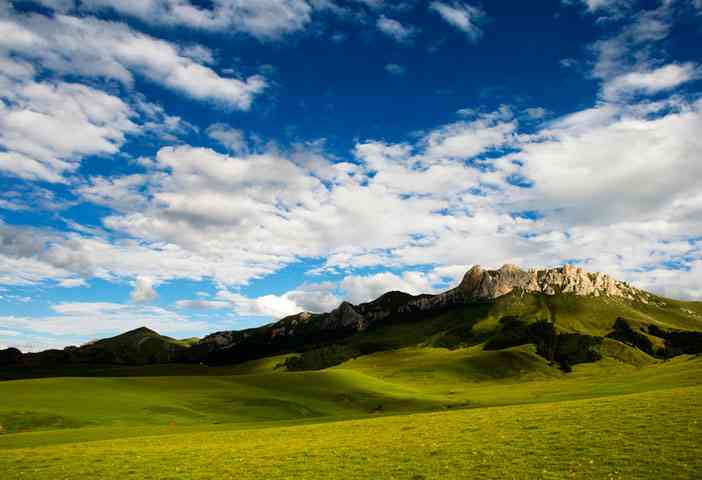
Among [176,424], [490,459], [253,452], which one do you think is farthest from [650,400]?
[176,424]

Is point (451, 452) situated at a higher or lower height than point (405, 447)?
higher

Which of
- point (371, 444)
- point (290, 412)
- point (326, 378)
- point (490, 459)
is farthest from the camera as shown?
point (326, 378)

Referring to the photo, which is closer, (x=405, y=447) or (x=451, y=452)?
(x=451, y=452)

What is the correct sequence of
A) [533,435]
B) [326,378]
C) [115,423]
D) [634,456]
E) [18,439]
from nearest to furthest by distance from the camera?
1. [634,456]
2. [533,435]
3. [18,439]
4. [115,423]
5. [326,378]

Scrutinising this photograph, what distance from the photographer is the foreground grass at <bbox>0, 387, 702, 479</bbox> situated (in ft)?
88.6

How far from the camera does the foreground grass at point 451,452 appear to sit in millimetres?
27016

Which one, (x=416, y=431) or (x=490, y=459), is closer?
(x=490, y=459)

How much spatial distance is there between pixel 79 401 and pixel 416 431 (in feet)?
233

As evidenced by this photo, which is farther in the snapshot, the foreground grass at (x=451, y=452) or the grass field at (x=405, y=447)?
the grass field at (x=405, y=447)

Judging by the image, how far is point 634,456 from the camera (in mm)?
27281

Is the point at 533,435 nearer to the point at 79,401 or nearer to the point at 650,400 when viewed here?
the point at 650,400

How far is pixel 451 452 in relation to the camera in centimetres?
3294

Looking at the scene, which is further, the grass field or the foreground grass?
the grass field

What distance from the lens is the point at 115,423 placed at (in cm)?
7606
